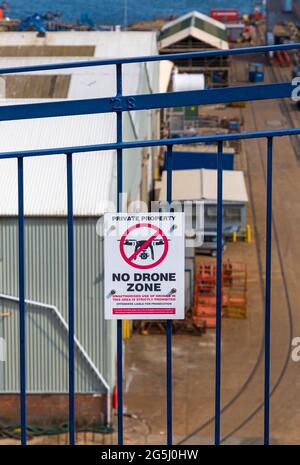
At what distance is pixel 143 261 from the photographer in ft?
8.07

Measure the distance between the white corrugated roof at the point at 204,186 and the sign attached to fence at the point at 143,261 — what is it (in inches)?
430

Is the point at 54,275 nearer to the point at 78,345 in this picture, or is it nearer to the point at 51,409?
the point at 78,345

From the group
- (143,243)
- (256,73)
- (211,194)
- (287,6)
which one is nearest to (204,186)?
(211,194)

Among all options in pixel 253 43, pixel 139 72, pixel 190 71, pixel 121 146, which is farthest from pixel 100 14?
pixel 121 146

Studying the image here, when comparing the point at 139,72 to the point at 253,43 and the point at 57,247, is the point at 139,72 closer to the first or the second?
the point at 57,247

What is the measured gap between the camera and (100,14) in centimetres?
5078

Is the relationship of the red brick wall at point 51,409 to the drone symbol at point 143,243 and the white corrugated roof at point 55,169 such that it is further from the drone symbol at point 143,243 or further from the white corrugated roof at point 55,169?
the drone symbol at point 143,243

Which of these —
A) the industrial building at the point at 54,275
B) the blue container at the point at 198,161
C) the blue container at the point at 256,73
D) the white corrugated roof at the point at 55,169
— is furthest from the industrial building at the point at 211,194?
the blue container at the point at 256,73

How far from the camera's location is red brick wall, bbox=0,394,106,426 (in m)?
8.74

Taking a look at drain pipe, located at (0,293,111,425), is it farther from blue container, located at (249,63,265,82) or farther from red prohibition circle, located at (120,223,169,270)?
blue container, located at (249,63,265,82)

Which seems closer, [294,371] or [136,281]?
[136,281]

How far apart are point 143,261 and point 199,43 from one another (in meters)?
22.8

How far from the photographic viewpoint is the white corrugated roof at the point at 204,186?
45.3 feet
